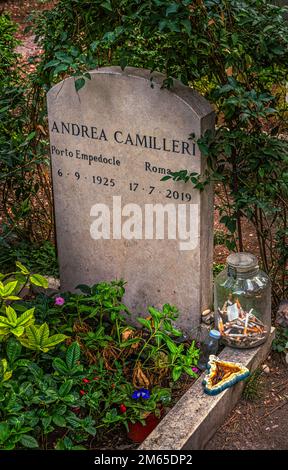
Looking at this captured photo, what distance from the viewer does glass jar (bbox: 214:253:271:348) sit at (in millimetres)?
4105

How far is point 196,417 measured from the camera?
3.60 meters

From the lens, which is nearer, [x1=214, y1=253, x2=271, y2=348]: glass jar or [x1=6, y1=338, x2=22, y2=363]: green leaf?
[x1=6, y1=338, x2=22, y2=363]: green leaf

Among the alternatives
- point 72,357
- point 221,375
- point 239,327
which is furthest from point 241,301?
point 72,357

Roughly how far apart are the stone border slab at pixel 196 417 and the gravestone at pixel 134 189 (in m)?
0.53

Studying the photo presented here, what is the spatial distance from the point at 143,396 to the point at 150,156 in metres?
1.36

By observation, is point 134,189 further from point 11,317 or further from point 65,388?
point 65,388

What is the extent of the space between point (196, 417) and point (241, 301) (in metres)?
0.81

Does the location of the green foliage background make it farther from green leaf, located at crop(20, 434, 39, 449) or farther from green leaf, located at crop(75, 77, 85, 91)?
green leaf, located at crop(20, 434, 39, 449)

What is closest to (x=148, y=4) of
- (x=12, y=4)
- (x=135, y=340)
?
(x=135, y=340)

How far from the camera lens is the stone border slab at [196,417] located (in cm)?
345

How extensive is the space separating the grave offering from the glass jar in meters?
0.21

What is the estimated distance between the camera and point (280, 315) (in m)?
4.48

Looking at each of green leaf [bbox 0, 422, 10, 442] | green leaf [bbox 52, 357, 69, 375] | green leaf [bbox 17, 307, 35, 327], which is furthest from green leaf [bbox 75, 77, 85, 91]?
green leaf [bbox 0, 422, 10, 442]
